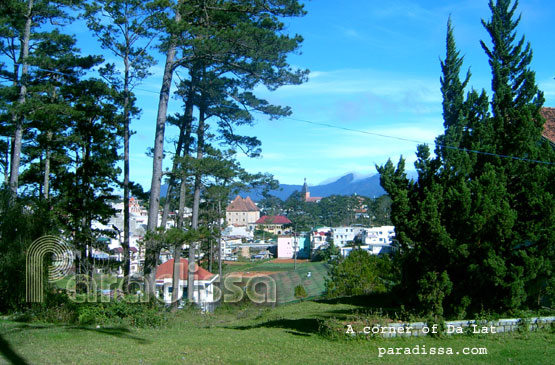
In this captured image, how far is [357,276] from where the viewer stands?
22.2 meters

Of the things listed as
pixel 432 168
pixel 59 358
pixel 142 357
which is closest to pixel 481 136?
pixel 432 168

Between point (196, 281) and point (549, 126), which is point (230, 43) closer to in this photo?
point (549, 126)

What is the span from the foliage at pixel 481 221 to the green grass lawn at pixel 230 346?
1.11m

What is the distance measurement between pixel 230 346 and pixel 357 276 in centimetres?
1402

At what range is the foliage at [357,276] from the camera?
21719 mm

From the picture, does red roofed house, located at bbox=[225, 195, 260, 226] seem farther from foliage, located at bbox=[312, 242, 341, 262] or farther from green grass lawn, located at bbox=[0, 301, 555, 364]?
green grass lawn, located at bbox=[0, 301, 555, 364]

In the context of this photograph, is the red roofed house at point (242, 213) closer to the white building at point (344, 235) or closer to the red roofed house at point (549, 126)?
the white building at point (344, 235)

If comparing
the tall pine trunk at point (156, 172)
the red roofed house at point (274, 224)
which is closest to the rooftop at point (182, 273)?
the tall pine trunk at point (156, 172)

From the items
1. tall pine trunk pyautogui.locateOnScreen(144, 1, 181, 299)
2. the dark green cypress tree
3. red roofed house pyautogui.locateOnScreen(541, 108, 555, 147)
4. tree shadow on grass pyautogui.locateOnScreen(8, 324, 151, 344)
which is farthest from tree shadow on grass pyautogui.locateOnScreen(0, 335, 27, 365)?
red roofed house pyautogui.locateOnScreen(541, 108, 555, 147)

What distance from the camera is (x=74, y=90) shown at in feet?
62.5

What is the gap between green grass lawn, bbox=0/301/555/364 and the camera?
26.0ft

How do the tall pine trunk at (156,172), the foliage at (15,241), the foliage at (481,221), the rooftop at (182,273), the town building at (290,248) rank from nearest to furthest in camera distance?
the foliage at (481,221), the foliage at (15,241), the tall pine trunk at (156,172), the rooftop at (182,273), the town building at (290,248)

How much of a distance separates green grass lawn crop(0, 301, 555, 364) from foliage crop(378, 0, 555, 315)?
1113mm

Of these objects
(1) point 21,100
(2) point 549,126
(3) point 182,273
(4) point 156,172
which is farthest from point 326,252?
(4) point 156,172
